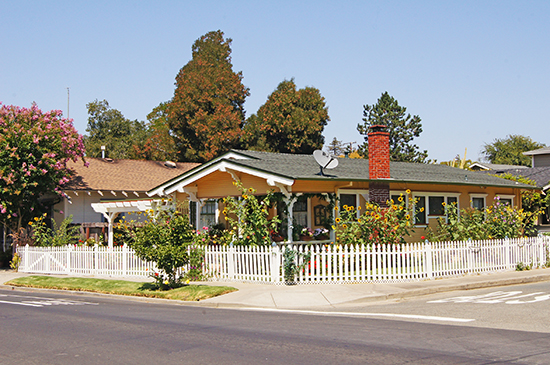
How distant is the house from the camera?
1773 centimetres

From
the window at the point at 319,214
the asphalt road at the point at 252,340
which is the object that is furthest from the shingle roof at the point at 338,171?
the asphalt road at the point at 252,340

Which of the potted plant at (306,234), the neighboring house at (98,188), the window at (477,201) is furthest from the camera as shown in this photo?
the neighboring house at (98,188)

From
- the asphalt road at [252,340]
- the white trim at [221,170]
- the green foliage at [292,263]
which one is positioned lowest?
the asphalt road at [252,340]

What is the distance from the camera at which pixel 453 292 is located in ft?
48.6

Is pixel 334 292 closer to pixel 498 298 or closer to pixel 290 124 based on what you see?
pixel 498 298

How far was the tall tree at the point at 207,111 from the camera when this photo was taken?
147 feet

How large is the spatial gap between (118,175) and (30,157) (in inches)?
268

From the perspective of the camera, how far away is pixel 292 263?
51.6 feet

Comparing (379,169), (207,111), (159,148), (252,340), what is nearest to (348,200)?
(379,169)

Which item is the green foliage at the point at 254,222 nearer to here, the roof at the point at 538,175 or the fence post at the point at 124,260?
the fence post at the point at 124,260

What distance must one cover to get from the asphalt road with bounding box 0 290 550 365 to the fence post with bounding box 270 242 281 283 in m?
3.77

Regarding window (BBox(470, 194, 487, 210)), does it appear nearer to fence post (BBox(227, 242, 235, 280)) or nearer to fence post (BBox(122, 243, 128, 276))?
fence post (BBox(227, 242, 235, 280))

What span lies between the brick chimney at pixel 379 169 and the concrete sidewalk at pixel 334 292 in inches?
153

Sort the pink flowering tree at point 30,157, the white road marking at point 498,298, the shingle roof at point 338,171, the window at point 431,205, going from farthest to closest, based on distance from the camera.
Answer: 1. the pink flowering tree at point 30,157
2. the window at point 431,205
3. the shingle roof at point 338,171
4. the white road marking at point 498,298
